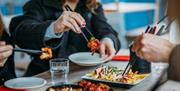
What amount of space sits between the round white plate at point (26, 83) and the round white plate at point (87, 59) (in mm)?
298

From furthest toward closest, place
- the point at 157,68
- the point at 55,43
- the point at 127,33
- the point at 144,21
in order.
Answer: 1. the point at 144,21
2. the point at 127,33
3. the point at 55,43
4. the point at 157,68

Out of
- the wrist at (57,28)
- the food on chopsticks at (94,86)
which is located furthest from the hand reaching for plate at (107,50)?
the food on chopsticks at (94,86)

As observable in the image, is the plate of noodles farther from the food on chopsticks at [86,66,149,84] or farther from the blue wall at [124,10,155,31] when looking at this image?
the blue wall at [124,10,155,31]

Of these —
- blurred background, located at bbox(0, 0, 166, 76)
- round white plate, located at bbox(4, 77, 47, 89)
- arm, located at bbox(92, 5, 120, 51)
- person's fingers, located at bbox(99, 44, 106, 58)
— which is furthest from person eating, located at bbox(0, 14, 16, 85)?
blurred background, located at bbox(0, 0, 166, 76)

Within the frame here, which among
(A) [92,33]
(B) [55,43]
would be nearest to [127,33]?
(A) [92,33]

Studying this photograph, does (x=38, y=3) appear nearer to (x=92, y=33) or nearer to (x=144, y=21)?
(x=92, y=33)

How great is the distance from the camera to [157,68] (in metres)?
1.65

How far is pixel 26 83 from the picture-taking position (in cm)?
142

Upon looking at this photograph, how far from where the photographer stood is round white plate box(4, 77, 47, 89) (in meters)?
1.35

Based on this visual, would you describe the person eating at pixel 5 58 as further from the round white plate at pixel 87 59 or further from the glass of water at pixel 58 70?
the round white plate at pixel 87 59

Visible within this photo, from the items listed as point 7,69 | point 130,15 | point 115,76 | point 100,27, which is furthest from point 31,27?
point 130,15

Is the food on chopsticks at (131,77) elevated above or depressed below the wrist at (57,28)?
below

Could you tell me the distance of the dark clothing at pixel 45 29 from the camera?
6.18 ft

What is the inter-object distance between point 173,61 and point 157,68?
45.3 inches
